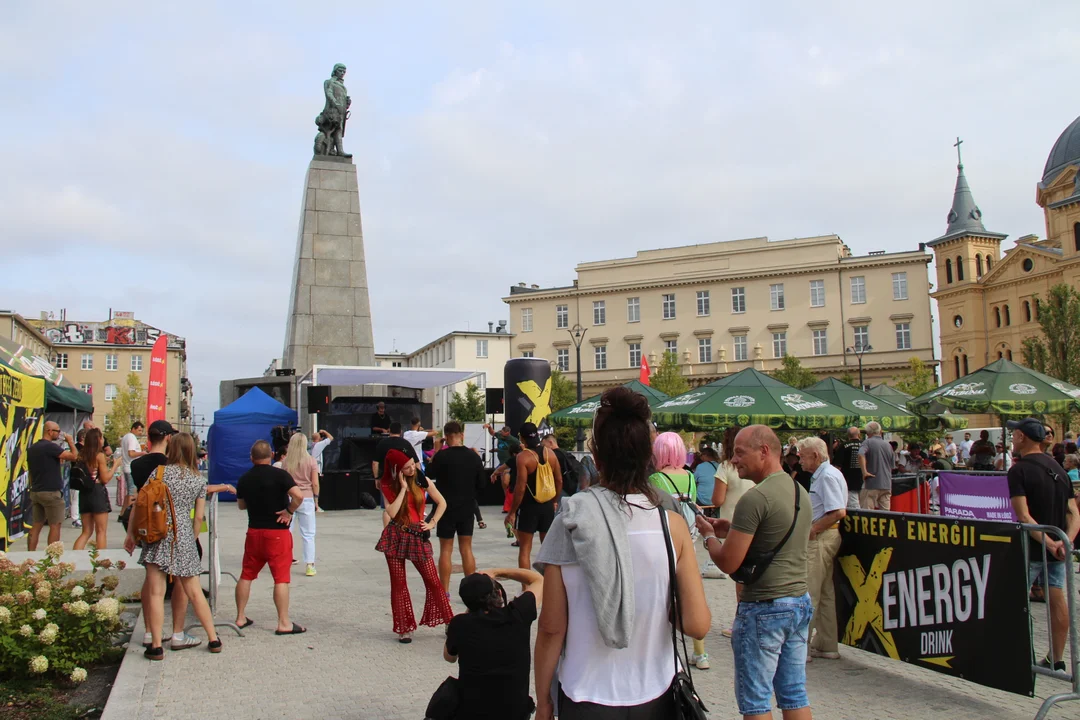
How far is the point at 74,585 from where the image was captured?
5.98 meters

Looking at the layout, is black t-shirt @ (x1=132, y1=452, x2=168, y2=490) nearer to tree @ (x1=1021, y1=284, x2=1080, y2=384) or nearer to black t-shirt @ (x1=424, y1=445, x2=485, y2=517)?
black t-shirt @ (x1=424, y1=445, x2=485, y2=517)

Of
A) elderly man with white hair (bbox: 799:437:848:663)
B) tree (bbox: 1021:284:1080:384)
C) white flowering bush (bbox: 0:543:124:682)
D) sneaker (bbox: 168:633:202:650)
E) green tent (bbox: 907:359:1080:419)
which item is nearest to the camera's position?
white flowering bush (bbox: 0:543:124:682)

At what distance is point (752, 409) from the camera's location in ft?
40.5

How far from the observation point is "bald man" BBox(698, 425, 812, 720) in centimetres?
379

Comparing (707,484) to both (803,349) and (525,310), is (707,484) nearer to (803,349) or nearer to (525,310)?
(803,349)

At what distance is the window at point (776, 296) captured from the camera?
73.7 m

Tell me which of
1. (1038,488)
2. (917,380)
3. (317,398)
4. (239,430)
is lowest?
(1038,488)

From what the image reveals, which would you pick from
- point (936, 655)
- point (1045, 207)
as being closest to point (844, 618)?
point (936, 655)

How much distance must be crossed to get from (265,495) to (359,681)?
1.83 m

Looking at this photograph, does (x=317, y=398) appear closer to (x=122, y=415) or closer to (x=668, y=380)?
(x=668, y=380)

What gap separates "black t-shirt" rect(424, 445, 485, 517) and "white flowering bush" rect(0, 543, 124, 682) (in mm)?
2760

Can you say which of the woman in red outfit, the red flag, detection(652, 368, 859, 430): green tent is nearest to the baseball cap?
the woman in red outfit

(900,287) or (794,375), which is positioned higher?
(900,287)

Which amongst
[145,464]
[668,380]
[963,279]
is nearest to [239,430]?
[145,464]
